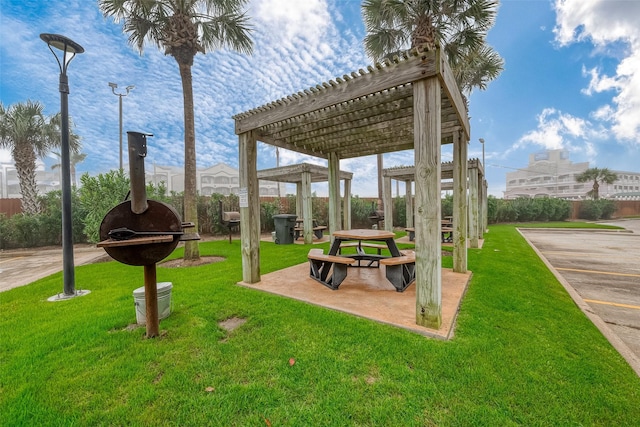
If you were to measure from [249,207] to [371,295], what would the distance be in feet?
→ 8.13

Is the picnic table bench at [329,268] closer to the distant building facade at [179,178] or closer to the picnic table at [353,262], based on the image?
the picnic table at [353,262]

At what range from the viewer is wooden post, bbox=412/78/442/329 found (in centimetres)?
260

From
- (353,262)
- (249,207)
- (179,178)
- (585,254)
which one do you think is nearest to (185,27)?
(249,207)

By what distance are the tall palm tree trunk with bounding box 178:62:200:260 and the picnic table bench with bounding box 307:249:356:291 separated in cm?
372

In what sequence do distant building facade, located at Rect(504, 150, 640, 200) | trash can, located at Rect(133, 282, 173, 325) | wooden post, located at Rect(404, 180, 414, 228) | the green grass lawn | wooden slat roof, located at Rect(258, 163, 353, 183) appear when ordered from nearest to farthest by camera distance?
the green grass lawn
trash can, located at Rect(133, 282, 173, 325)
wooden slat roof, located at Rect(258, 163, 353, 183)
wooden post, located at Rect(404, 180, 414, 228)
distant building facade, located at Rect(504, 150, 640, 200)

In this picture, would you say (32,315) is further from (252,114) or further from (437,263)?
(437,263)

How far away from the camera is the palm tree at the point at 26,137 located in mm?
11758

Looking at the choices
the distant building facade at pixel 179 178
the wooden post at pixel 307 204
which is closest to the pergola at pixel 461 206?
the wooden post at pixel 307 204

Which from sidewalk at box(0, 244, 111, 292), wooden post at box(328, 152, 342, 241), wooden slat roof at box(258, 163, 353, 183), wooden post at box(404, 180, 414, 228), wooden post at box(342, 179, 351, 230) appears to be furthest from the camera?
→ wooden post at box(404, 180, 414, 228)

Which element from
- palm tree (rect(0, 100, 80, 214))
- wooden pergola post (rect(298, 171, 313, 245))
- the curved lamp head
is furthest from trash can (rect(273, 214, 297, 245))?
palm tree (rect(0, 100, 80, 214))

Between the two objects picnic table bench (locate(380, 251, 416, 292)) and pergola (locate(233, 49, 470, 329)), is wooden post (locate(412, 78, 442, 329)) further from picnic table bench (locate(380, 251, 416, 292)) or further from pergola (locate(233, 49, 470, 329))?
picnic table bench (locate(380, 251, 416, 292))

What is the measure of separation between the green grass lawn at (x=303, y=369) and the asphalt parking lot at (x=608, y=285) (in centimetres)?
23

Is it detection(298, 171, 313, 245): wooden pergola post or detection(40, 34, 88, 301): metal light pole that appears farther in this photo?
detection(298, 171, 313, 245): wooden pergola post

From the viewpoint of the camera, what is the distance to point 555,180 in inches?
2557
